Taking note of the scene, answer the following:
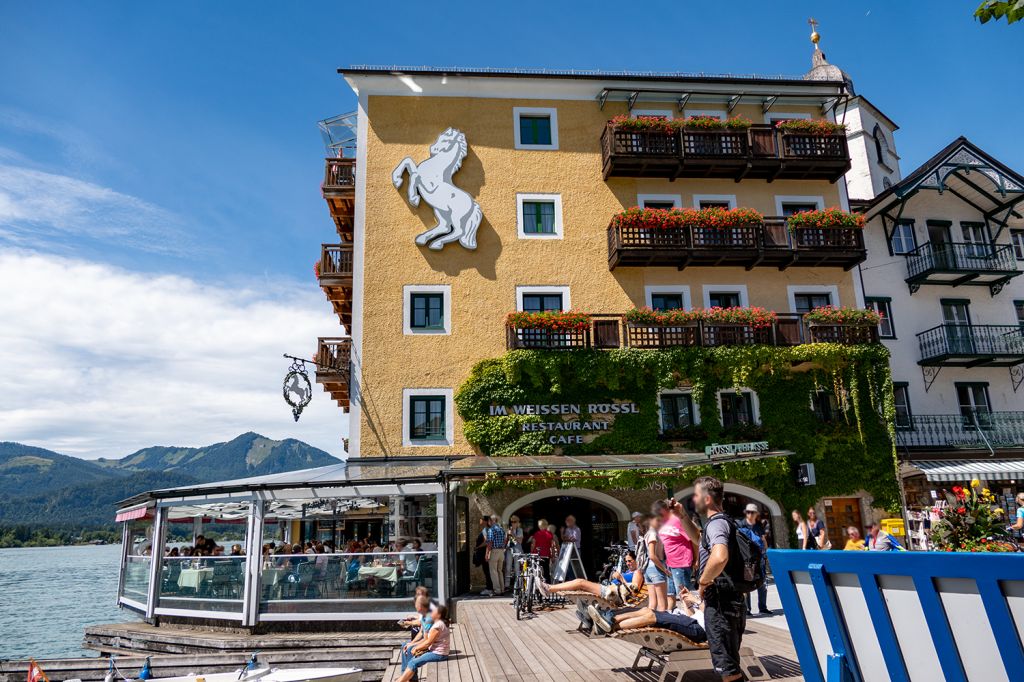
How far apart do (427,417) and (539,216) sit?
812 cm

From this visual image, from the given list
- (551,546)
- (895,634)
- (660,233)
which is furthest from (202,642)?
(660,233)

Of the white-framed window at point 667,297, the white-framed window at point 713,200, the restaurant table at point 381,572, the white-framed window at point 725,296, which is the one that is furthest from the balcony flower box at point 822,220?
the restaurant table at point 381,572

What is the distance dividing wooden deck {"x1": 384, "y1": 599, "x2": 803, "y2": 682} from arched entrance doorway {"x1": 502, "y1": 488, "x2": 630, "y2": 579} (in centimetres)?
830

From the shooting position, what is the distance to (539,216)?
24297mm

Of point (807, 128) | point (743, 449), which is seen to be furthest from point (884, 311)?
point (743, 449)

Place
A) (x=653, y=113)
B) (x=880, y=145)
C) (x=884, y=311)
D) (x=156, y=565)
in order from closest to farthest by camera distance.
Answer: (x=156, y=565)
(x=653, y=113)
(x=884, y=311)
(x=880, y=145)

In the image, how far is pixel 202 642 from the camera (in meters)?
14.9

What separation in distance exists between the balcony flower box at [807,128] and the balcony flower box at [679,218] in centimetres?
382

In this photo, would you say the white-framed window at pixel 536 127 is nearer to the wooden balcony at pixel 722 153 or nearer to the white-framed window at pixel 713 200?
the wooden balcony at pixel 722 153

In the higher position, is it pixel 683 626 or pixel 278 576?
pixel 683 626

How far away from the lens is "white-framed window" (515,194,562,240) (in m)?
24.0

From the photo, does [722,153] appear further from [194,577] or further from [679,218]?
[194,577]

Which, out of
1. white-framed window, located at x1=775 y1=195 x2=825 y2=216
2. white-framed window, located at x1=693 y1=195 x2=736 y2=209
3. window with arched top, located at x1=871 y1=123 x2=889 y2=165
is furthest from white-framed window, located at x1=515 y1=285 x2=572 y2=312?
window with arched top, located at x1=871 y1=123 x2=889 y2=165

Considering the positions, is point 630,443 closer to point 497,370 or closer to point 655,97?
point 497,370
